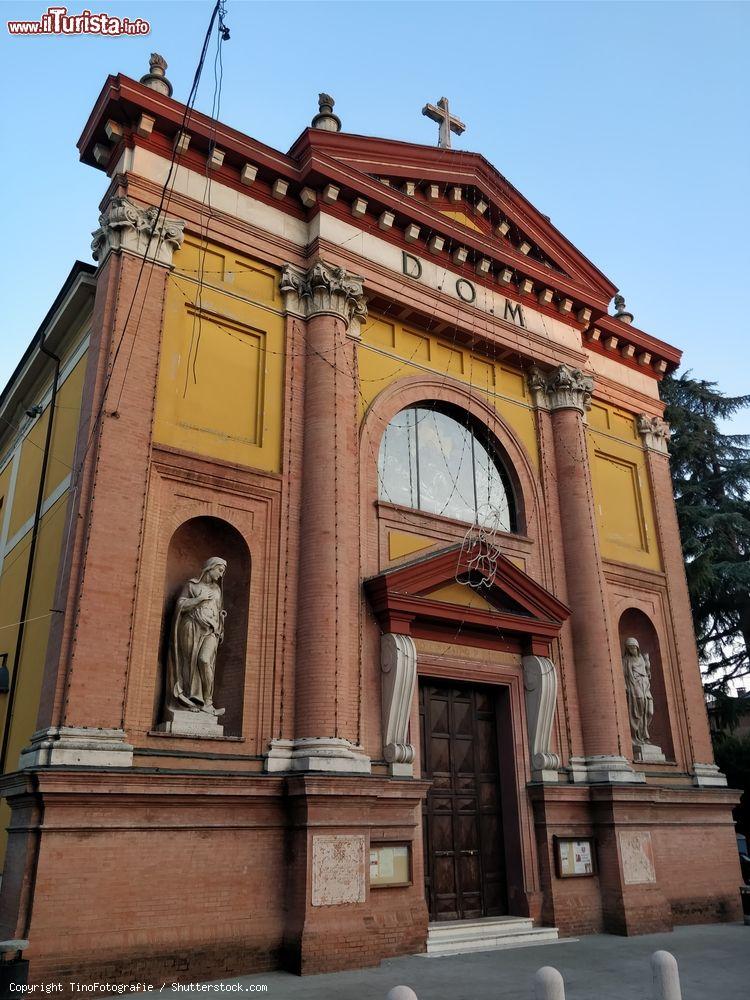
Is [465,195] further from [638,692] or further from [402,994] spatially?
[402,994]

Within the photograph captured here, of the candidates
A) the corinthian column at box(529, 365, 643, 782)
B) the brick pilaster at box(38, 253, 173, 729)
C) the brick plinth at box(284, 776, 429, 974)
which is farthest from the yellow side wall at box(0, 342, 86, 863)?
the corinthian column at box(529, 365, 643, 782)

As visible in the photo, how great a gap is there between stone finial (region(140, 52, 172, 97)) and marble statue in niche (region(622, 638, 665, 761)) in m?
12.7

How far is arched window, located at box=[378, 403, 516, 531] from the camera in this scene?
14.2m

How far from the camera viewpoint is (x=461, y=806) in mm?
12883

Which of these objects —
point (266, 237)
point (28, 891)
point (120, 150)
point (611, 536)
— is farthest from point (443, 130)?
point (28, 891)

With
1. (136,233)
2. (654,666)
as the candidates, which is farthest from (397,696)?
(136,233)

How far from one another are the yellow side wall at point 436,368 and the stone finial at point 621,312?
432 cm

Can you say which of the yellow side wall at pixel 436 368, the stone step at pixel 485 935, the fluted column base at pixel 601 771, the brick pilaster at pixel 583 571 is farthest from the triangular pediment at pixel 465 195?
the stone step at pixel 485 935

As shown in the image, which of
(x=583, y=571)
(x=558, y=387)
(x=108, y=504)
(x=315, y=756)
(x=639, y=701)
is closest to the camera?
(x=108, y=504)

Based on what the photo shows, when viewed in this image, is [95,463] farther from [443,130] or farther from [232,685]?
[443,130]

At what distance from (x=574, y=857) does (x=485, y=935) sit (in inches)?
89.2

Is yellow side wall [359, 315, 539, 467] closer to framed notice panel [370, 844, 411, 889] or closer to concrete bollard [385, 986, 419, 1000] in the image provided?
framed notice panel [370, 844, 411, 889]

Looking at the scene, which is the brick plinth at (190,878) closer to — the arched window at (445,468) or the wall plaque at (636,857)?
the wall plaque at (636,857)

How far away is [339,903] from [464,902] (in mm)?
3214
